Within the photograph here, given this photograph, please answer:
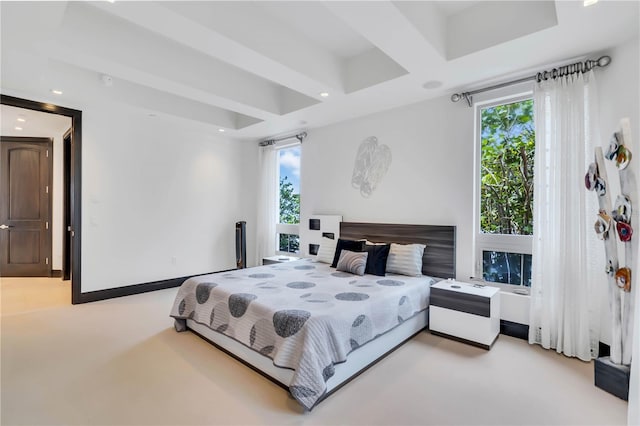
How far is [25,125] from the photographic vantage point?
5141 millimetres

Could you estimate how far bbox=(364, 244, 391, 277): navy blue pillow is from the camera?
3496 mm

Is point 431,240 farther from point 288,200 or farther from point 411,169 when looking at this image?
point 288,200

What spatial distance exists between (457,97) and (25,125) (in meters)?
6.68

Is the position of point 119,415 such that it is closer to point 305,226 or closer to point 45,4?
point 45,4

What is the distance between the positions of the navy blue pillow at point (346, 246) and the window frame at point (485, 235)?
4.26ft

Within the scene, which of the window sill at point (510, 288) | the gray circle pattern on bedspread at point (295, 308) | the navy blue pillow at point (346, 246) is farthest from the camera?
the navy blue pillow at point (346, 246)

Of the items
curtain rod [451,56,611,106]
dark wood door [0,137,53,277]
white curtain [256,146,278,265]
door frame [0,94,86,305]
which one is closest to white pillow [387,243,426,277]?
curtain rod [451,56,611,106]

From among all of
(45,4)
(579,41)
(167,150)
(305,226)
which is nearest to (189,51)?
(45,4)

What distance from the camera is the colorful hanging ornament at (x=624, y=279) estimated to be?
7.02ft

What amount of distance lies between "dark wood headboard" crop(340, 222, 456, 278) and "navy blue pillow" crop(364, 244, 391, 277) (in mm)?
386


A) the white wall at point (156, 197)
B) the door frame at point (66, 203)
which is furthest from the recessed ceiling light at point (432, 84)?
the door frame at point (66, 203)

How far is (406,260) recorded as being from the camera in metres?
3.58

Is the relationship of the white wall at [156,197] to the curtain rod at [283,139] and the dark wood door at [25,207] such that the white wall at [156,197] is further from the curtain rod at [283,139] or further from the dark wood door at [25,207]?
the dark wood door at [25,207]

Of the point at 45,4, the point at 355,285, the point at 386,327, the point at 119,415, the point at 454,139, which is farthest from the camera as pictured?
the point at 454,139
